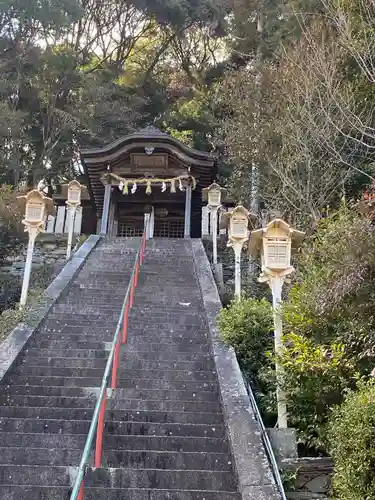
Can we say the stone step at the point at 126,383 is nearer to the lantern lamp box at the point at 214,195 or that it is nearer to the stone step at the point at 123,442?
the stone step at the point at 123,442

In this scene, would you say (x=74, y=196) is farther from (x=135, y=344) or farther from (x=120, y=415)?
(x=120, y=415)

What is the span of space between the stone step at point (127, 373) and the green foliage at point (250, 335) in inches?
20.9

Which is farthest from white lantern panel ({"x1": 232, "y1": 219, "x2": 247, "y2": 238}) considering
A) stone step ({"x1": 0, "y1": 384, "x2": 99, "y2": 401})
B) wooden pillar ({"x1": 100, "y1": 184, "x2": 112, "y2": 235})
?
wooden pillar ({"x1": 100, "y1": 184, "x2": 112, "y2": 235})

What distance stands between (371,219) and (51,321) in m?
4.84

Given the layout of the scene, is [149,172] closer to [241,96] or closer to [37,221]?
[241,96]

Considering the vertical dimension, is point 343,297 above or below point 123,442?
above

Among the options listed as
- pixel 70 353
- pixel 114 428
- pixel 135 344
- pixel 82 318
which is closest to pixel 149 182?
pixel 82 318

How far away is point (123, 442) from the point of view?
5.55m

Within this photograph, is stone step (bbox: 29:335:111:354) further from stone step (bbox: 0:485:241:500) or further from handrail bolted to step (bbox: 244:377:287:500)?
stone step (bbox: 0:485:241:500)

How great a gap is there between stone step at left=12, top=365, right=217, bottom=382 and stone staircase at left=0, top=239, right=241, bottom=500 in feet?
0.04

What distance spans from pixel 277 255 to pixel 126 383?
2537 mm

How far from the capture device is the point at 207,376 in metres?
6.86

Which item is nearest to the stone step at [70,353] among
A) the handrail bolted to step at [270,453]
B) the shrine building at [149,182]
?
the handrail bolted to step at [270,453]

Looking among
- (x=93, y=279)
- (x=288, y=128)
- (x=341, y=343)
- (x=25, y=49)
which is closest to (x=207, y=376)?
(x=341, y=343)
